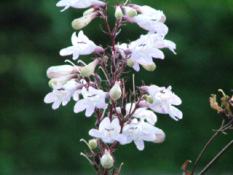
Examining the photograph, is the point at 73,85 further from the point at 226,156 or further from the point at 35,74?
the point at 226,156

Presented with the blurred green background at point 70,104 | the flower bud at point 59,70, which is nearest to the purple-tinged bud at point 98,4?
the flower bud at point 59,70

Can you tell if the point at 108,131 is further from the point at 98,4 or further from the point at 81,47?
the point at 98,4

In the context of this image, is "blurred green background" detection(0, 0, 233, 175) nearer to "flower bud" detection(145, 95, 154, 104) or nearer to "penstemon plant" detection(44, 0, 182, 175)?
"penstemon plant" detection(44, 0, 182, 175)

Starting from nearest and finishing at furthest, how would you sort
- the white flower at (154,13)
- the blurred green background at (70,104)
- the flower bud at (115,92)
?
the flower bud at (115,92)
the white flower at (154,13)
the blurred green background at (70,104)

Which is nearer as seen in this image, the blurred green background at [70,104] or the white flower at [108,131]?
the white flower at [108,131]

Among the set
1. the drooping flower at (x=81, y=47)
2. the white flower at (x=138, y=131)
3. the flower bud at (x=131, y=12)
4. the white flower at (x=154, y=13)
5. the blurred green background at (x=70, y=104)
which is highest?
the flower bud at (x=131, y=12)

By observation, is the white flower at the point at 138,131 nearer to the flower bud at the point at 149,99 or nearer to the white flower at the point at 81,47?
the flower bud at the point at 149,99

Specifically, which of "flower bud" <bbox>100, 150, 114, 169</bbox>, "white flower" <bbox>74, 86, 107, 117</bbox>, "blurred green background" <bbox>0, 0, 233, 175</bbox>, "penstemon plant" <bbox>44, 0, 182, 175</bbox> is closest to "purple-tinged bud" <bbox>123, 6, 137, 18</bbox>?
"penstemon plant" <bbox>44, 0, 182, 175</bbox>

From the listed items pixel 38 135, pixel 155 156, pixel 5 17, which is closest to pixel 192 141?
pixel 155 156

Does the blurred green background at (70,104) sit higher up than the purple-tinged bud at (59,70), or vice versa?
the purple-tinged bud at (59,70)
